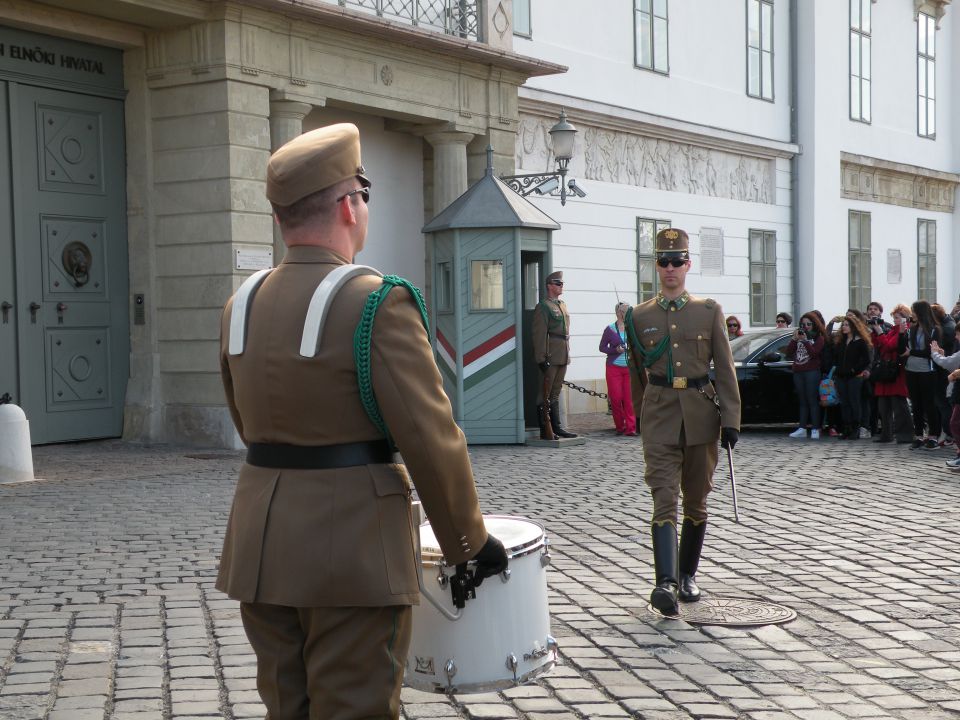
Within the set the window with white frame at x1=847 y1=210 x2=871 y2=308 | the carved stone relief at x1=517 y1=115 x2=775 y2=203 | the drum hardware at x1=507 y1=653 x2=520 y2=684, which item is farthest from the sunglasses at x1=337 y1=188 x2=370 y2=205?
the window with white frame at x1=847 y1=210 x2=871 y2=308

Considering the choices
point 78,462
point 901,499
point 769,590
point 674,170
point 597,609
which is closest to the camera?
point 597,609

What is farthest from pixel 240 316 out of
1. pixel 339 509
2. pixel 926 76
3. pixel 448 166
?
pixel 926 76

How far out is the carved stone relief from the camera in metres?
20.3

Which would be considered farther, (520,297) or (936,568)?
(520,297)

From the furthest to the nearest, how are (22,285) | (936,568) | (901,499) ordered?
(22,285) → (901,499) → (936,568)

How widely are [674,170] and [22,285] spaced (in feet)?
42.4

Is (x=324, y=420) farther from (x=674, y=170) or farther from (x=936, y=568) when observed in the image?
(x=674, y=170)

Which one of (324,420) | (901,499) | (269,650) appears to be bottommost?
(901,499)

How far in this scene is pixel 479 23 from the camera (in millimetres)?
17672

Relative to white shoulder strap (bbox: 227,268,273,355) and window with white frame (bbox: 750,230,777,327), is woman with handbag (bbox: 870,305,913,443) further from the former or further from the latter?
white shoulder strap (bbox: 227,268,273,355)

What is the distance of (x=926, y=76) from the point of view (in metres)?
32.9

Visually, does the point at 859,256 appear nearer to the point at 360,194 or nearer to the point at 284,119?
the point at 284,119

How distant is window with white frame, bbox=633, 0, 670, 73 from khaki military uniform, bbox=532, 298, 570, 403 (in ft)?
27.4

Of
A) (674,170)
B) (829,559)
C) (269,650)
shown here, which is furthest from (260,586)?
(674,170)
